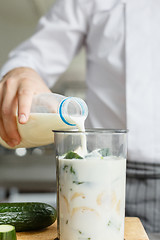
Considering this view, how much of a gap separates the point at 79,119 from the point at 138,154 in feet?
1.85

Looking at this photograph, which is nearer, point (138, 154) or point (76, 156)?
point (76, 156)

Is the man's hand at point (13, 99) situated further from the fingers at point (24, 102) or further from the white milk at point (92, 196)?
the white milk at point (92, 196)

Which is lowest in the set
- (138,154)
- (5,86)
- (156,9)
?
(138,154)

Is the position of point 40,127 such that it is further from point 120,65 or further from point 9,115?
point 120,65

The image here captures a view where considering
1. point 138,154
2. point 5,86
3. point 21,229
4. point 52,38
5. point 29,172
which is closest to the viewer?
point 21,229

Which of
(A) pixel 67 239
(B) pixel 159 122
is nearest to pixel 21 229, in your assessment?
(A) pixel 67 239

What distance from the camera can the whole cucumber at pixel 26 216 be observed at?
3.04 ft

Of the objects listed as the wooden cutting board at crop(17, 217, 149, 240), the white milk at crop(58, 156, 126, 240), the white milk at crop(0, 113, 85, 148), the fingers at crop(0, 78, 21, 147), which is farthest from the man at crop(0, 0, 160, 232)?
the white milk at crop(58, 156, 126, 240)

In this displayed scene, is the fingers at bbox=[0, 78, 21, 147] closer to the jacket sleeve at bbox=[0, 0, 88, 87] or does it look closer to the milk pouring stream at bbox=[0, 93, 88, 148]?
the milk pouring stream at bbox=[0, 93, 88, 148]

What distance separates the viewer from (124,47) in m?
1.45

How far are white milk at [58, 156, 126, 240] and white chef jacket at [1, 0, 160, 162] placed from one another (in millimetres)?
584

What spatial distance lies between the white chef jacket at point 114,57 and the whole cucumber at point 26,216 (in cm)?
50

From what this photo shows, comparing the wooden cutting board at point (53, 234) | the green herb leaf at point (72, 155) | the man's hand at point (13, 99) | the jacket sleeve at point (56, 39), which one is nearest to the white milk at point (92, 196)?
the green herb leaf at point (72, 155)

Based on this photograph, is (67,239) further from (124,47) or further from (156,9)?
(156,9)
